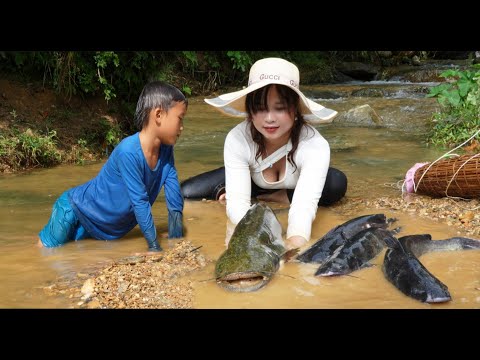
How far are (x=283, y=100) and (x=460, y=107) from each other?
424cm

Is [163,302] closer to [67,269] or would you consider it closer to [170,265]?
[170,265]

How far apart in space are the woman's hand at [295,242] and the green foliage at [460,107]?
3.88 m

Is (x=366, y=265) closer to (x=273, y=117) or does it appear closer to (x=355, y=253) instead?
(x=355, y=253)

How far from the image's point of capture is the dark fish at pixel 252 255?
103 inches

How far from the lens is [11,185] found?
5301 millimetres

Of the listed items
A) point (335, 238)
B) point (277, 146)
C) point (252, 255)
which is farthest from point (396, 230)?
point (252, 255)

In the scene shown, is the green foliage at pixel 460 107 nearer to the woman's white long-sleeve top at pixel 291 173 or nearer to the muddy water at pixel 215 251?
the muddy water at pixel 215 251

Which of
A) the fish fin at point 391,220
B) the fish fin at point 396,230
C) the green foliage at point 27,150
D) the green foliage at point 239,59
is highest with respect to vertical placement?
the green foliage at point 239,59

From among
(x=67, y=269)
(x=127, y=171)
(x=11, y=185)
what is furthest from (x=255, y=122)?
(x=11, y=185)

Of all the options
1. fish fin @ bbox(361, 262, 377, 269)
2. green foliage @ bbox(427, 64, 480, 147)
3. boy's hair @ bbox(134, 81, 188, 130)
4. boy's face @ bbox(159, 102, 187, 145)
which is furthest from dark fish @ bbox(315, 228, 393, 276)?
green foliage @ bbox(427, 64, 480, 147)

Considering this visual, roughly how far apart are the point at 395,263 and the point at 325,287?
412 mm

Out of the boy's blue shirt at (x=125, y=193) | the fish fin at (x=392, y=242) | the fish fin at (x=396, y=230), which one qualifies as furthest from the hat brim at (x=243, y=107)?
the fish fin at (x=392, y=242)

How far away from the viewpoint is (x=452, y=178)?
4.11 meters

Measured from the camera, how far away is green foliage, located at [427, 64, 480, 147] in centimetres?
650
